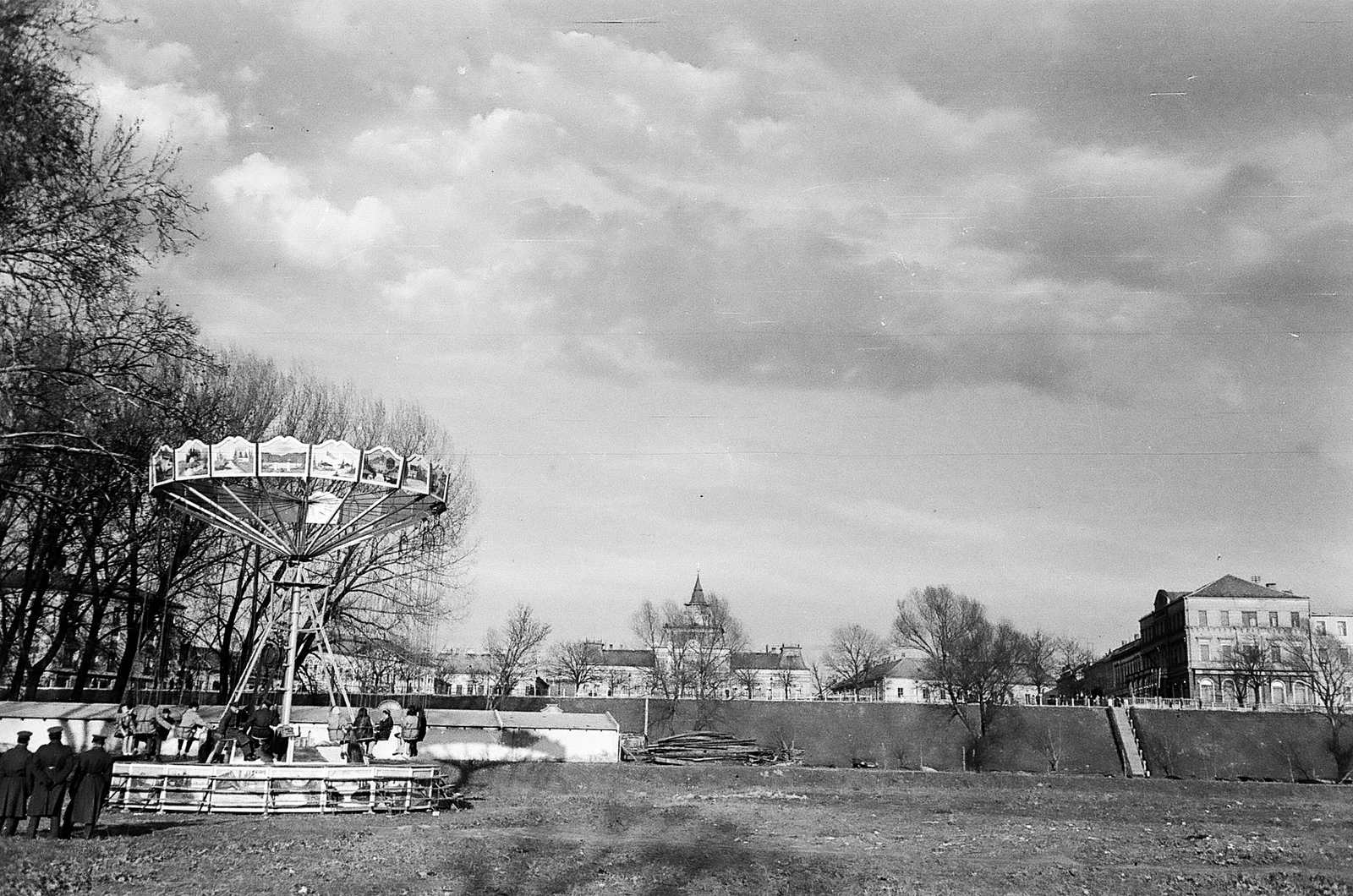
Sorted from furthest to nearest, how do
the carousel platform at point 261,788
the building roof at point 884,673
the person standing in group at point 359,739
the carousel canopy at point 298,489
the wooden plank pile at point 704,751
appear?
the building roof at point 884,673 < the wooden plank pile at point 704,751 < the person standing in group at point 359,739 < the carousel canopy at point 298,489 < the carousel platform at point 261,788

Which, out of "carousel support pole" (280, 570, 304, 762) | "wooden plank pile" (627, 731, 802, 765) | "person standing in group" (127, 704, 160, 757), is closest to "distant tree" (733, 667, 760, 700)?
"wooden plank pile" (627, 731, 802, 765)

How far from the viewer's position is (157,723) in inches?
1016

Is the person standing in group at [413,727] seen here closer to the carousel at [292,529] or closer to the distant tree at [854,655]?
the carousel at [292,529]

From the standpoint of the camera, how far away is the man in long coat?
16547 mm

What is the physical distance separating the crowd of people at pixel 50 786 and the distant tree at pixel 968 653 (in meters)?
49.9

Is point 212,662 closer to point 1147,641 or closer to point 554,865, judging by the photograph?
Answer: point 554,865

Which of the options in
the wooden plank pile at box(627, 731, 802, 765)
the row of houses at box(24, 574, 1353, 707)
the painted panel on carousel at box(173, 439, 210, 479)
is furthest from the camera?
the row of houses at box(24, 574, 1353, 707)

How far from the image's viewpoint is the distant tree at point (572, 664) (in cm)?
10950

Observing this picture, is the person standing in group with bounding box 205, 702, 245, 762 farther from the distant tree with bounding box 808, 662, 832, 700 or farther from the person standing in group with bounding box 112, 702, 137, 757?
the distant tree with bounding box 808, 662, 832, 700

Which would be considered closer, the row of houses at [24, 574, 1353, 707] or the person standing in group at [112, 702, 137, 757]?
the person standing in group at [112, 702, 137, 757]

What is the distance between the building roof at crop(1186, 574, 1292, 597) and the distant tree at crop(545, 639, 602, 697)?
5417 cm

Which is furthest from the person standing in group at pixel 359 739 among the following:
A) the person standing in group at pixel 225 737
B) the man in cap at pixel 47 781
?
the man in cap at pixel 47 781

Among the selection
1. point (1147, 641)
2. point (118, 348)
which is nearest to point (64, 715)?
Result: point (118, 348)

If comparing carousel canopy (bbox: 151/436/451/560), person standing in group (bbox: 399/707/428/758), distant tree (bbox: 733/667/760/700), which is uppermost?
carousel canopy (bbox: 151/436/451/560)
